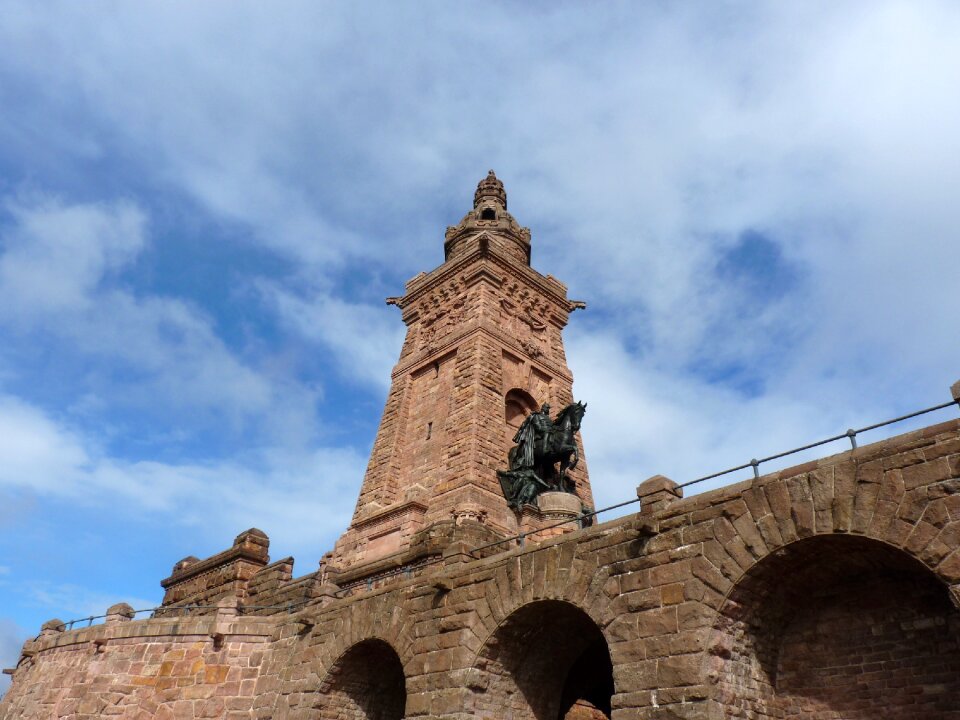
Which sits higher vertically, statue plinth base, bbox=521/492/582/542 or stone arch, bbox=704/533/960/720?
statue plinth base, bbox=521/492/582/542

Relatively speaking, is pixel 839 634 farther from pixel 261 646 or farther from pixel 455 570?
pixel 261 646

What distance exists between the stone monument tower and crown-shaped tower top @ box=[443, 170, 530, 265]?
75 mm

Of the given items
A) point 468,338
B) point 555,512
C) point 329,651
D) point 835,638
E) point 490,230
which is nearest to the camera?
point 835,638

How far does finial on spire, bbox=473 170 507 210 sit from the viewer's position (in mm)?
35688

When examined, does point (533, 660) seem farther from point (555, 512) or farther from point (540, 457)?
point (540, 457)

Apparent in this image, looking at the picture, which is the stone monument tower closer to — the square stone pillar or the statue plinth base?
the statue plinth base

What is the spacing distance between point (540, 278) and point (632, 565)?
20318 millimetres

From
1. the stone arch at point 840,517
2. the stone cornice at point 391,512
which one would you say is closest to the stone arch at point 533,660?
the stone arch at point 840,517

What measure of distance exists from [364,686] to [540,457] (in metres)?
8.70

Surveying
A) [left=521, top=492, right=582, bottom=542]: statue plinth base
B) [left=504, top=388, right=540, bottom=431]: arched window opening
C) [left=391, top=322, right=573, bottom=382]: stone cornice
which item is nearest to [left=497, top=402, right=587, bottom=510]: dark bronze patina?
[left=521, top=492, right=582, bottom=542]: statue plinth base

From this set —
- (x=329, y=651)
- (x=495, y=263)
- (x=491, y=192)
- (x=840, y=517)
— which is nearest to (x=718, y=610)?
(x=840, y=517)

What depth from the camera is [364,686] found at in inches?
610

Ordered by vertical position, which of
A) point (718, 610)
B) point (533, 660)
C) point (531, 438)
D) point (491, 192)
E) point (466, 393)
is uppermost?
point (491, 192)

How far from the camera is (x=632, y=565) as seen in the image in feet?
35.8
